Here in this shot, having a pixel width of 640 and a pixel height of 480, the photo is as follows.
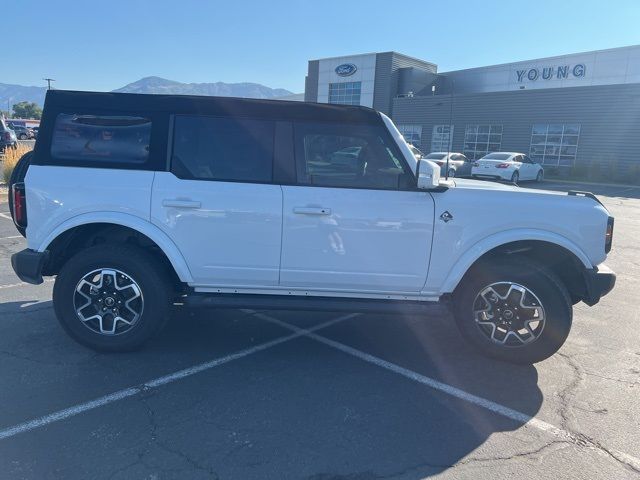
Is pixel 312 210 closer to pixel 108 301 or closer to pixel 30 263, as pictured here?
pixel 108 301

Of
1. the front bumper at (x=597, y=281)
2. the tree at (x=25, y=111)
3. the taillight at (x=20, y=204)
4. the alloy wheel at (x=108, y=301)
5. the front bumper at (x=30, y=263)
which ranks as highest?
the tree at (x=25, y=111)

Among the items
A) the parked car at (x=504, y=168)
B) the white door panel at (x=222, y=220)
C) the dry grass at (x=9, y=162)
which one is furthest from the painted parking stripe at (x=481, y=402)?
the parked car at (x=504, y=168)

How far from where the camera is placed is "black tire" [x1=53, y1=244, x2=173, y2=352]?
403 centimetres

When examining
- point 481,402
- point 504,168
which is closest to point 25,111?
point 504,168

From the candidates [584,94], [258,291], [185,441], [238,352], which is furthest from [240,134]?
[584,94]

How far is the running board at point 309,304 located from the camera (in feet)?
13.4

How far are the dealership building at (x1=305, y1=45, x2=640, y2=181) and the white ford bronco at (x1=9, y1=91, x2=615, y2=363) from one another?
57.6 feet

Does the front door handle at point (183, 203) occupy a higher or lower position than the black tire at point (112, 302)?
higher

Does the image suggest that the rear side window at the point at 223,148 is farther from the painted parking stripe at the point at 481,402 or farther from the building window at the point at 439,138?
the building window at the point at 439,138

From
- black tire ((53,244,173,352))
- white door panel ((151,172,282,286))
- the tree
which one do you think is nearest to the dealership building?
white door panel ((151,172,282,286))

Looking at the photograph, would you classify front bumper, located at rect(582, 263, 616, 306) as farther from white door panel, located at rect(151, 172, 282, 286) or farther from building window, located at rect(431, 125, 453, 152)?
building window, located at rect(431, 125, 453, 152)

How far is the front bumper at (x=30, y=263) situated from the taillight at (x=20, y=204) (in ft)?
0.97

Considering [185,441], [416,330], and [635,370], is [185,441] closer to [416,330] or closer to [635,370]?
[416,330]

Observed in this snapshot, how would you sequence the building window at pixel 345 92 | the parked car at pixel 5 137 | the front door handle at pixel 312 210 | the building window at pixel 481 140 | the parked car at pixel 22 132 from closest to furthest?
1. the front door handle at pixel 312 210
2. the parked car at pixel 5 137
3. the building window at pixel 481 140
4. the building window at pixel 345 92
5. the parked car at pixel 22 132
